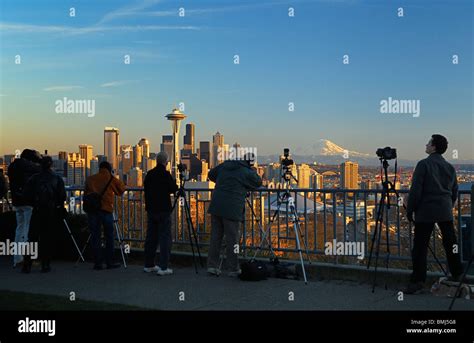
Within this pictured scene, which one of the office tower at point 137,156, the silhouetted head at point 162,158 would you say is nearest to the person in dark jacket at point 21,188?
the silhouetted head at point 162,158

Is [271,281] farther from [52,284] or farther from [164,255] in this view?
[52,284]

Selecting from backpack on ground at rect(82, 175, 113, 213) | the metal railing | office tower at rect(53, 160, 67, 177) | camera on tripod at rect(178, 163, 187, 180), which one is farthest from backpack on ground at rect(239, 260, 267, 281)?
office tower at rect(53, 160, 67, 177)

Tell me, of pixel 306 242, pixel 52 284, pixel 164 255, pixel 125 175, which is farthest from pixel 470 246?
pixel 125 175

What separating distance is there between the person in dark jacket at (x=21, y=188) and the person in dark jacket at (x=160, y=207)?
Result: 2473 mm

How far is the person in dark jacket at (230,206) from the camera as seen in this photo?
10859 millimetres

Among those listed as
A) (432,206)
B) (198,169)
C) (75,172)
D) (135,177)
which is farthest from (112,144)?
(432,206)

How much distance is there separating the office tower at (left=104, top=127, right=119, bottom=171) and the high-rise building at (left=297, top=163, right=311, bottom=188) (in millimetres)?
7067

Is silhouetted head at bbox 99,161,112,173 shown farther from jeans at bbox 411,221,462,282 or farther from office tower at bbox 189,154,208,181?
jeans at bbox 411,221,462,282

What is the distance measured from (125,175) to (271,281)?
6766 millimetres

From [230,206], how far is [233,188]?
31cm

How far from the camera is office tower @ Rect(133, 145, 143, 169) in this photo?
1859 cm

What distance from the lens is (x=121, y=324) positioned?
25.6 feet

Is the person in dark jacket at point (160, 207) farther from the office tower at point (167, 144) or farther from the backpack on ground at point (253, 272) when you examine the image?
the office tower at point (167, 144)

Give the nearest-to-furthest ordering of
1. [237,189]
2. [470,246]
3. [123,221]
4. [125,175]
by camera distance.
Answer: [470,246] → [237,189] → [123,221] → [125,175]
